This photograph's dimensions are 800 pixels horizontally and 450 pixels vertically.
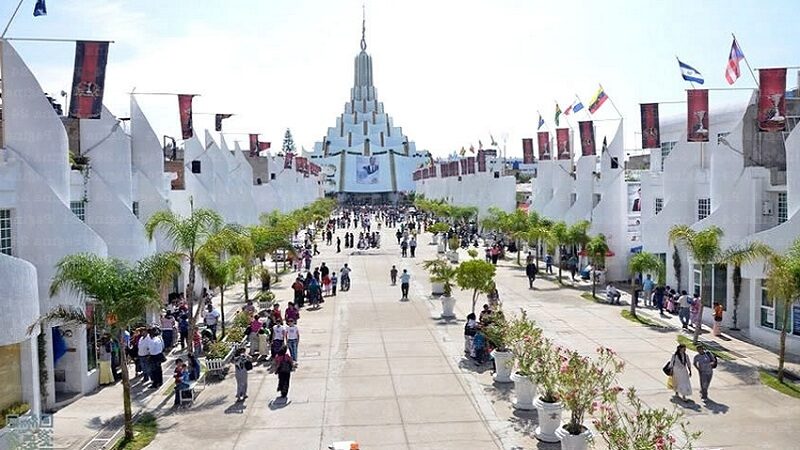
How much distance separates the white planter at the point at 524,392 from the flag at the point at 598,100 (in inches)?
754

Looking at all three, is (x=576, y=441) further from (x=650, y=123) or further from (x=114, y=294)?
(x=650, y=123)

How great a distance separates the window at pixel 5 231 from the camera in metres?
13.3

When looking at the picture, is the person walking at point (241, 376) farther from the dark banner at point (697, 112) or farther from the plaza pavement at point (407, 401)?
the dark banner at point (697, 112)

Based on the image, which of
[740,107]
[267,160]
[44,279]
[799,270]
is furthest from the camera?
[267,160]

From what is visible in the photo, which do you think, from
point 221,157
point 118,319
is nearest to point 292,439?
point 118,319

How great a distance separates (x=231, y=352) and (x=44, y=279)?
4237 mm

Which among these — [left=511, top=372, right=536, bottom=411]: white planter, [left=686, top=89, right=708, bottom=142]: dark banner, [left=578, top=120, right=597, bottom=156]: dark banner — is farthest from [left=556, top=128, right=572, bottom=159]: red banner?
Answer: [left=511, top=372, right=536, bottom=411]: white planter

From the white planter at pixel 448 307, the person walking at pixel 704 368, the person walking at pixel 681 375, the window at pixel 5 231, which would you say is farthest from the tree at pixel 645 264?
the window at pixel 5 231

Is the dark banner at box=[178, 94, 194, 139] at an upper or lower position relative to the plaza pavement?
upper

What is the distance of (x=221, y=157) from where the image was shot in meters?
34.7

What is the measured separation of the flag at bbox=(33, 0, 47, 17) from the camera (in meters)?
14.2

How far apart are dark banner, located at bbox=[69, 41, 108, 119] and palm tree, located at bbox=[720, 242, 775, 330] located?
1428cm

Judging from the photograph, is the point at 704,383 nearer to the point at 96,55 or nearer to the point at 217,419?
the point at 217,419

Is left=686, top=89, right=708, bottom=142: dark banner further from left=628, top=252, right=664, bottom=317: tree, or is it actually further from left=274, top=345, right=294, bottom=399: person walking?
left=274, top=345, right=294, bottom=399: person walking
